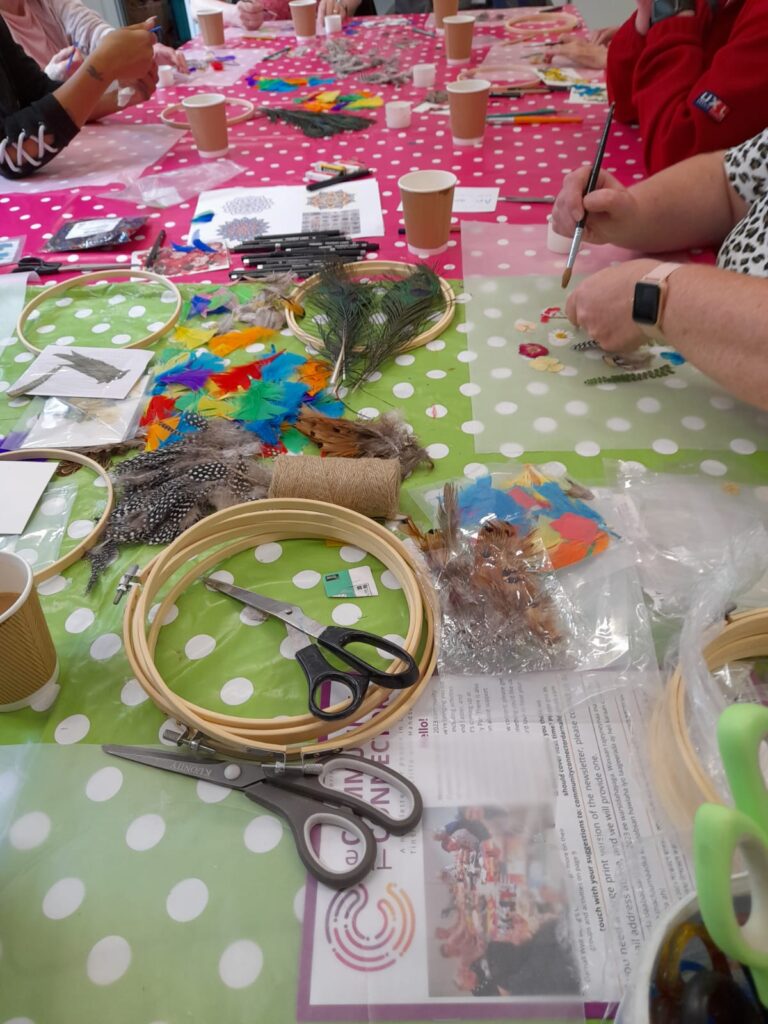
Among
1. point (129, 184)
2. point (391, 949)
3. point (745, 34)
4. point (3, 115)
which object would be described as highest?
point (745, 34)

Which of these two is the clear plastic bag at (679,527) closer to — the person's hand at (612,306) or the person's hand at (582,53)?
the person's hand at (612,306)

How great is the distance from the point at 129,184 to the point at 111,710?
4.91 feet

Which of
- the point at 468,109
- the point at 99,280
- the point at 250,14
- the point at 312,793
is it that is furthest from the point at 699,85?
the point at 250,14

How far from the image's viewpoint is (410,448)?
3.11ft

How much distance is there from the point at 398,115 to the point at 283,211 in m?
0.57

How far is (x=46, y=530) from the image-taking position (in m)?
0.89

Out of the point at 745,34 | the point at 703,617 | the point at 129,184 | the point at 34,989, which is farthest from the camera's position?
the point at 129,184

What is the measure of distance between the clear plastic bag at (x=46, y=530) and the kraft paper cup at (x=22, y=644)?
0.15 metres

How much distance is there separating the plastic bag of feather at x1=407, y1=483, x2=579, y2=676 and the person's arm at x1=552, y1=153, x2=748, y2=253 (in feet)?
2.31

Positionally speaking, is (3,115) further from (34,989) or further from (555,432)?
(34,989)

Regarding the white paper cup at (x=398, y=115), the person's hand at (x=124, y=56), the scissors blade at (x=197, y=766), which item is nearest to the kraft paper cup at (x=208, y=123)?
the person's hand at (x=124, y=56)

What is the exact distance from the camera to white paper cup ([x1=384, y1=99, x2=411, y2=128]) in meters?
1.86

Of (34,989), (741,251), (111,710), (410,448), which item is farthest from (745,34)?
Result: (34,989)

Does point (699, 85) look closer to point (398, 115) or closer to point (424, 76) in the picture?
point (398, 115)
